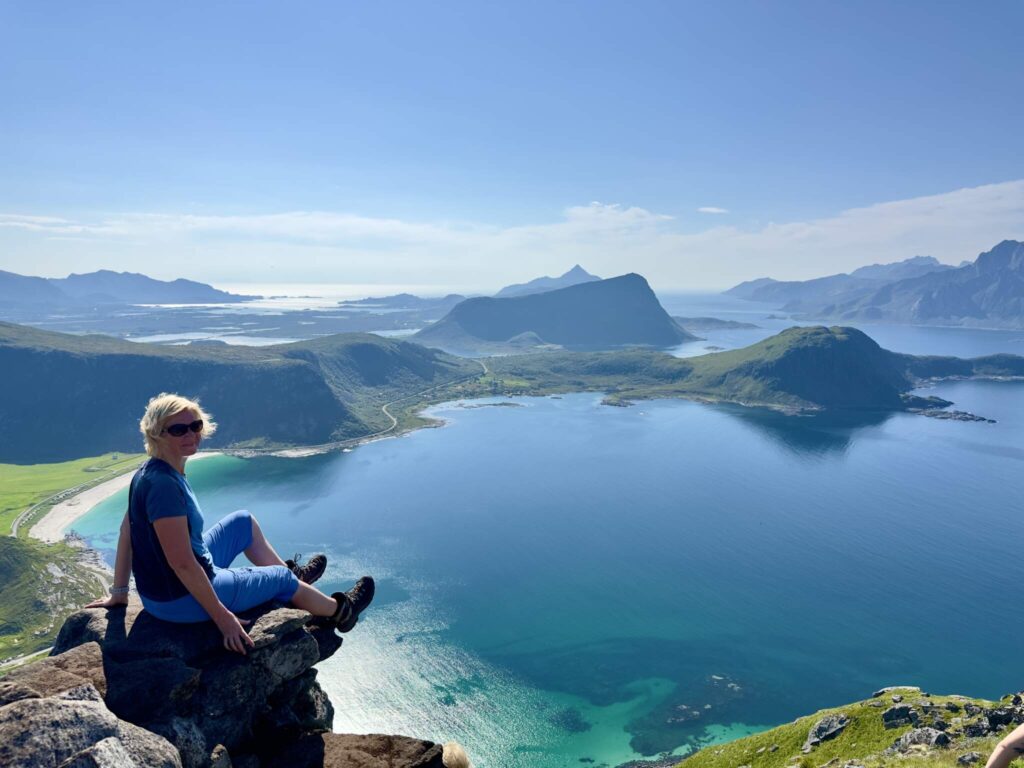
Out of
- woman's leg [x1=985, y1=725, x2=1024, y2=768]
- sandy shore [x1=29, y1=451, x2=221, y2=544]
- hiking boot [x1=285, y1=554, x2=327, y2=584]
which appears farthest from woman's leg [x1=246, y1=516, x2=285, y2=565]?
sandy shore [x1=29, y1=451, x2=221, y2=544]

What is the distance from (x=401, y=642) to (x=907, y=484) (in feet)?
400

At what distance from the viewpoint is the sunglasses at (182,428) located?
8570 millimetres

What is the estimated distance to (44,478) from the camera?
136250 millimetres

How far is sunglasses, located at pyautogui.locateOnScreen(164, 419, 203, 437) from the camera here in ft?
28.1

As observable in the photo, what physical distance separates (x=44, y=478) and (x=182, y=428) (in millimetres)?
169438

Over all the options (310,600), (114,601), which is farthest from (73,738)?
(310,600)

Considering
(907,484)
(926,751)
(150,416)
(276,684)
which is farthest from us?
(907,484)

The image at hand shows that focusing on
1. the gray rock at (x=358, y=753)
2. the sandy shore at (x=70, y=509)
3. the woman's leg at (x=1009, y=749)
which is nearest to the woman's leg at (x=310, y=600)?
the gray rock at (x=358, y=753)

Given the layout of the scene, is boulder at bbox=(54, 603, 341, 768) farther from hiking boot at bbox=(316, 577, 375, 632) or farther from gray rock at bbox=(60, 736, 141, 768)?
gray rock at bbox=(60, 736, 141, 768)

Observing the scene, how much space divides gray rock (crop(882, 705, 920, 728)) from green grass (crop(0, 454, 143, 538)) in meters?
127

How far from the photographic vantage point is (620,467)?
462ft

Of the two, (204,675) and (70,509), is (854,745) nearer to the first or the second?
(204,675)

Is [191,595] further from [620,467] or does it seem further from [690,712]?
[620,467]

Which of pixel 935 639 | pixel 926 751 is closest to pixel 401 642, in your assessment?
pixel 926 751
